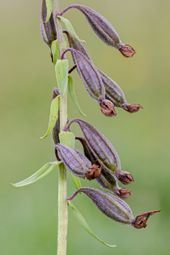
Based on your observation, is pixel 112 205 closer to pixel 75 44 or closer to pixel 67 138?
pixel 67 138

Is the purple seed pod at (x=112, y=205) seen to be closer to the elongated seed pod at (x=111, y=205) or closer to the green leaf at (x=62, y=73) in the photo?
the elongated seed pod at (x=111, y=205)

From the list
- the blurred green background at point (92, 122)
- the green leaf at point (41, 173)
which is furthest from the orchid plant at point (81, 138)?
the blurred green background at point (92, 122)

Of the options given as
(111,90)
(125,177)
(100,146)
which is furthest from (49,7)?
(125,177)

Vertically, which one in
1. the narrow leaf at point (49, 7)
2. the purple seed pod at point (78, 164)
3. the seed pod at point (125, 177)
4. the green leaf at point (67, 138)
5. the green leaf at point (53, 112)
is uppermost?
the narrow leaf at point (49, 7)

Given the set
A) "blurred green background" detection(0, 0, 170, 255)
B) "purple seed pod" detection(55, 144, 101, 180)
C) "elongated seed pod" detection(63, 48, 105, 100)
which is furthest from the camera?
"blurred green background" detection(0, 0, 170, 255)

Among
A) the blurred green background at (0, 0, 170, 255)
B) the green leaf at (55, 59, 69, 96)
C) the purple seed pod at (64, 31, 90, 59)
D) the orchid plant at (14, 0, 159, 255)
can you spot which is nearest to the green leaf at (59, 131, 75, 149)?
the orchid plant at (14, 0, 159, 255)

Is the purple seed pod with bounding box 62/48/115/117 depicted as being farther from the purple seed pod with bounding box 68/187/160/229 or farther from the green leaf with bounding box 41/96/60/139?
the purple seed pod with bounding box 68/187/160/229

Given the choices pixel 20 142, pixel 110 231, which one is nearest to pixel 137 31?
pixel 20 142
